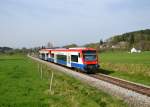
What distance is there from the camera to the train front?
36656 millimetres

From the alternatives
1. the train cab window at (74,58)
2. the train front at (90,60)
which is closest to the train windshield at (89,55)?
the train front at (90,60)

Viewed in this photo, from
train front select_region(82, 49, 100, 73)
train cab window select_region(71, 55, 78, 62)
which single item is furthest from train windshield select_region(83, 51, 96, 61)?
train cab window select_region(71, 55, 78, 62)

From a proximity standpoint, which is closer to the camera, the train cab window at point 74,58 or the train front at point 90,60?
the train front at point 90,60

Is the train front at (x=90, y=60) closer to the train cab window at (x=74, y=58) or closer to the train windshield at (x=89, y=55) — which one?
the train windshield at (x=89, y=55)

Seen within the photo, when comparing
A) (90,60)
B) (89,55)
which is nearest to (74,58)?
(89,55)

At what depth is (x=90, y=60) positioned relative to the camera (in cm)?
3731

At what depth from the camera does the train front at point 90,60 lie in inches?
1443

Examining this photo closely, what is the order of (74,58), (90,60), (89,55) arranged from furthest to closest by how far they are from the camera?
(74,58) < (89,55) < (90,60)

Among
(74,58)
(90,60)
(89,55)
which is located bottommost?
(90,60)

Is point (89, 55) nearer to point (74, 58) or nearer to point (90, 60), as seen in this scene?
point (90, 60)

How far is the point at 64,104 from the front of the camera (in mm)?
14656

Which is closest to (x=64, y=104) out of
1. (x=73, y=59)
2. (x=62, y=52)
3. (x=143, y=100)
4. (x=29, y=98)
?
(x=29, y=98)

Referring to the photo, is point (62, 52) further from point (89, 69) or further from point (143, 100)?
point (143, 100)

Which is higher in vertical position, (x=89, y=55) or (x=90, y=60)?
(x=89, y=55)
